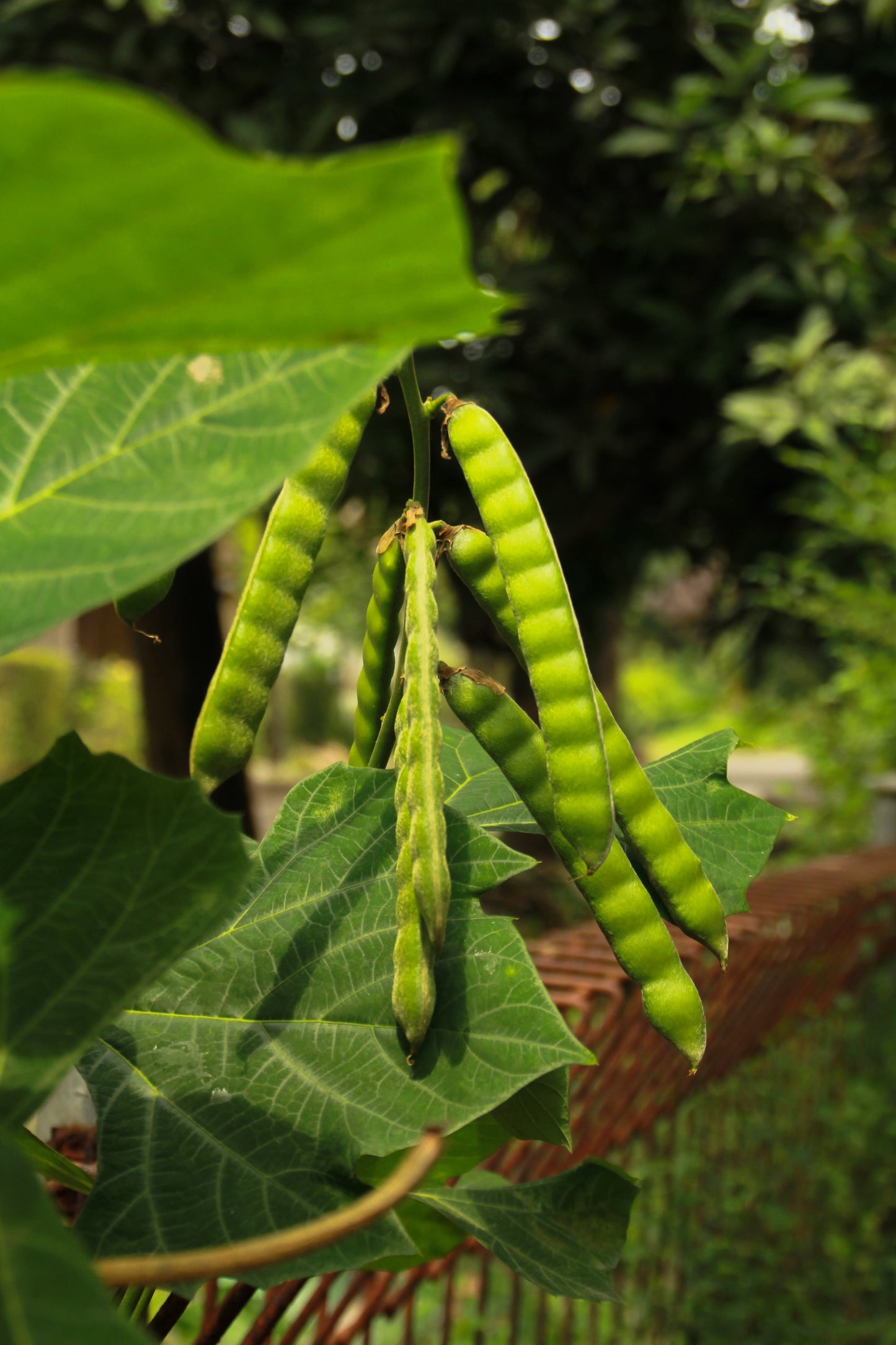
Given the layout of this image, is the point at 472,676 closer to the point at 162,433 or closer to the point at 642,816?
the point at 642,816

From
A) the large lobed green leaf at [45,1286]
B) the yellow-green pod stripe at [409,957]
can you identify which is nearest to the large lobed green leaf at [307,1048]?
the yellow-green pod stripe at [409,957]

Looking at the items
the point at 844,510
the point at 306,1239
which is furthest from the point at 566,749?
the point at 844,510

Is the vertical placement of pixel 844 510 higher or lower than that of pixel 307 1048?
lower

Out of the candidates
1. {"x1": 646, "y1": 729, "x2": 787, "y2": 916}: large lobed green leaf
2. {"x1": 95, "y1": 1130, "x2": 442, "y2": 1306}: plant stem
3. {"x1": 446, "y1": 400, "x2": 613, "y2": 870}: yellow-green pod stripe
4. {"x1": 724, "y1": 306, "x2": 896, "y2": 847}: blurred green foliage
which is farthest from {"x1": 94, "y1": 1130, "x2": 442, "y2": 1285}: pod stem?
{"x1": 724, "y1": 306, "x2": 896, "y2": 847}: blurred green foliage

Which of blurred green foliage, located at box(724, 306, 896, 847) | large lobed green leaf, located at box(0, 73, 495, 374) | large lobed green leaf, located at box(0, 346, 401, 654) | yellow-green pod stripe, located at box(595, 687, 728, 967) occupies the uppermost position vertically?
large lobed green leaf, located at box(0, 73, 495, 374)

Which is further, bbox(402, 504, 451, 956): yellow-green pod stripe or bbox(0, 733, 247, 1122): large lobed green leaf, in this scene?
bbox(402, 504, 451, 956): yellow-green pod stripe

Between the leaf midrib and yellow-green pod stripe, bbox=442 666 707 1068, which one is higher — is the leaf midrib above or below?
above

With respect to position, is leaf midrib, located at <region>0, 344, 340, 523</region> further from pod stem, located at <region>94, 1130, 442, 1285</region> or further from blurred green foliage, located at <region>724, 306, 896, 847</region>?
blurred green foliage, located at <region>724, 306, 896, 847</region>

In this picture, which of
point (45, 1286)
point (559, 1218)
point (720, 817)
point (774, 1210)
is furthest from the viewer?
point (774, 1210)
